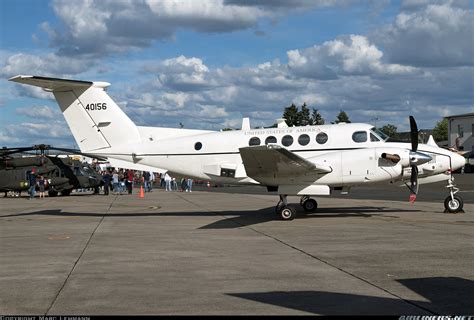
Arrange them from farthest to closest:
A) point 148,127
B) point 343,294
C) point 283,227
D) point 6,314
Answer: point 148,127 < point 283,227 < point 343,294 < point 6,314

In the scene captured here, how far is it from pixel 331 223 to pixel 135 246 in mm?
6318

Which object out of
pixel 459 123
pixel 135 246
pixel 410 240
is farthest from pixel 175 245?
pixel 459 123

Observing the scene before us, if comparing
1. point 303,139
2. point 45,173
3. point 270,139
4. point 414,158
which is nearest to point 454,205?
point 414,158

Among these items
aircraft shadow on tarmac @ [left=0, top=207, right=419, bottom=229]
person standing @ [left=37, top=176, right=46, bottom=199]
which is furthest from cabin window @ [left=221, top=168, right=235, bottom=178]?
person standing @ [left=37, top=176, right=46, bottom=199]

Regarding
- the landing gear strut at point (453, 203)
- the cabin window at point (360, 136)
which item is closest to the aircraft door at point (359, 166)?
the cabin window at point (360, 136)

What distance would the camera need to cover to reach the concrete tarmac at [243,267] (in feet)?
21.1

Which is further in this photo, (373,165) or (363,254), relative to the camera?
(373,165)

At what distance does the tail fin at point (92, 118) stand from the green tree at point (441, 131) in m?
128

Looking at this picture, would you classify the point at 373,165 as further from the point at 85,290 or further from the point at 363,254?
the point at 85,290

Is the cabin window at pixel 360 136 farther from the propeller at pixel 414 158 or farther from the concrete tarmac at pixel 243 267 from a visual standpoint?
the concrete tarmac at pixel 243 267

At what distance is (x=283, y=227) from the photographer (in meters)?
14.9

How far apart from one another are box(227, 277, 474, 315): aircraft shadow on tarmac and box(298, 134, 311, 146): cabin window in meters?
10.3

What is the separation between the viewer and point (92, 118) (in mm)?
18812

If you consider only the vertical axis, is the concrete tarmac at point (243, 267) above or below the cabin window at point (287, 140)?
below
